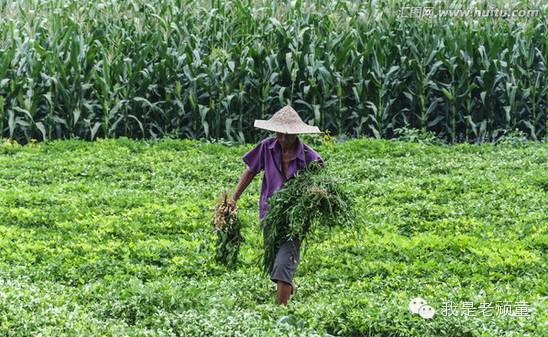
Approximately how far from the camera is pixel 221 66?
1475 cm

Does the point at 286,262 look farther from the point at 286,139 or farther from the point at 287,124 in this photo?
the point at 287,124

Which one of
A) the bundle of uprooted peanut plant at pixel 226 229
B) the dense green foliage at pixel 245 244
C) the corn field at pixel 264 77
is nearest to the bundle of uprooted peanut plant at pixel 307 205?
the dense green foliage at pixel 245 244

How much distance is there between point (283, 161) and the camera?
314 inches

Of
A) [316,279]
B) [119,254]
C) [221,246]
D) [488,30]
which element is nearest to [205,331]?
[221,246]

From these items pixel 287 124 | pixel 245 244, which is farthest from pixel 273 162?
pixel 245 244

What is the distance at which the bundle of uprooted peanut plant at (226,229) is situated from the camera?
8180 mm

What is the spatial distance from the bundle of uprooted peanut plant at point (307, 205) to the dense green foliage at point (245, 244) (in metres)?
0.24

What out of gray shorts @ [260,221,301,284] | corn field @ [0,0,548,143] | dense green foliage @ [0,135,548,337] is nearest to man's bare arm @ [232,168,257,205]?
gray shorts @ [260,221,301,284]

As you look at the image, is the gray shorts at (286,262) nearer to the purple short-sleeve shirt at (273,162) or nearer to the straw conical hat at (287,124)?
the purple short-sleeve shirt at (273,162)

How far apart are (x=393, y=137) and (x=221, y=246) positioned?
7067 mm

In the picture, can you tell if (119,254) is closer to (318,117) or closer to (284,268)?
(284,268)

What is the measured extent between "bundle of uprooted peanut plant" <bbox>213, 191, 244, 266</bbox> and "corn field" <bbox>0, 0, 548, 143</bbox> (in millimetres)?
6157

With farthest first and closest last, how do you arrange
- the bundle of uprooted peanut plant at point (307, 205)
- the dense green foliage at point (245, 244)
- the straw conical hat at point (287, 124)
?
the straw conical hat at point (287, 124) → the bundle of uprooted peanut plant at point (307, 205) → the dense green foliage at point (245, 244)

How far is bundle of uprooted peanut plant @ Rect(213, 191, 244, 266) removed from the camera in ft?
26.8
